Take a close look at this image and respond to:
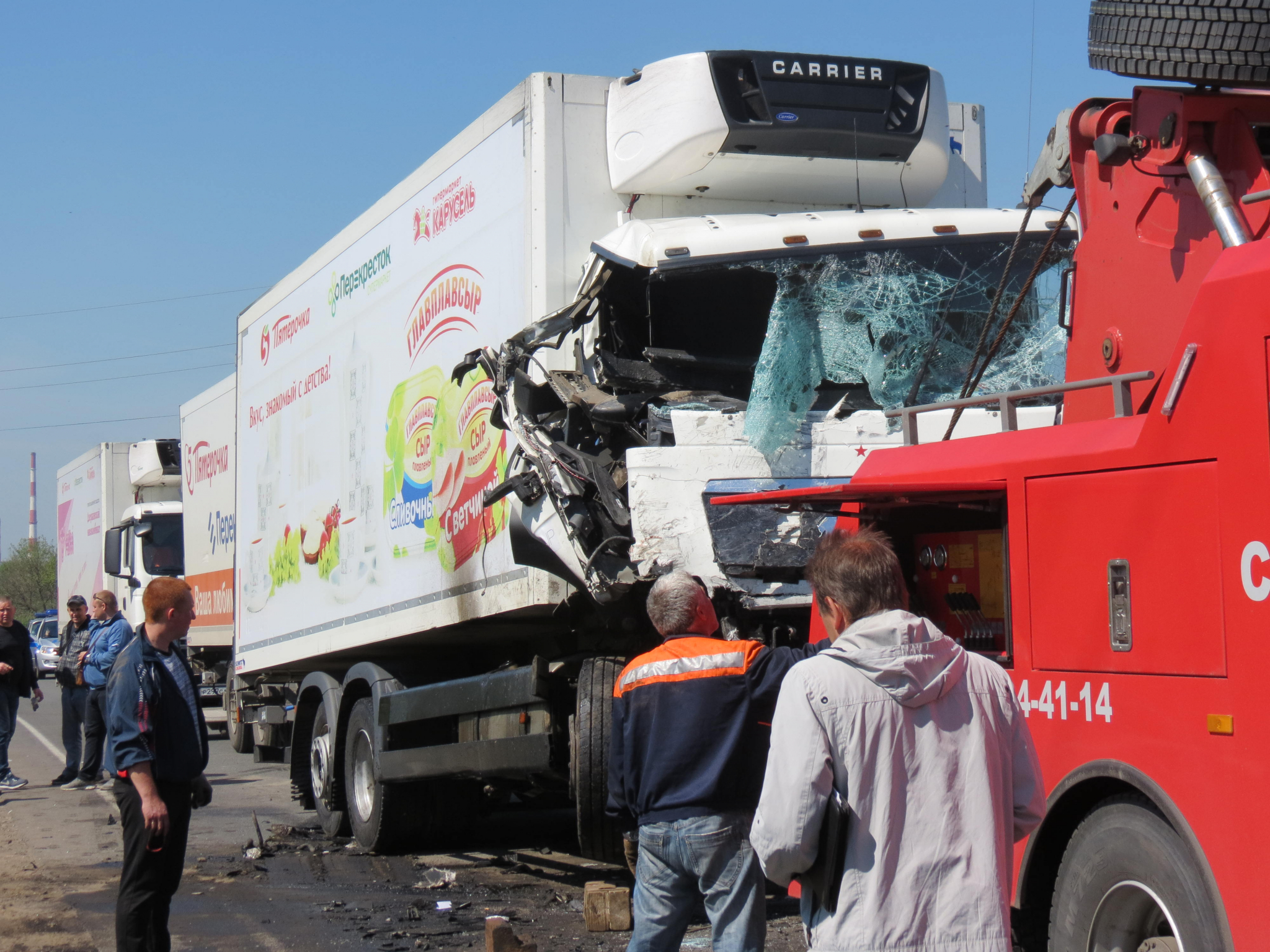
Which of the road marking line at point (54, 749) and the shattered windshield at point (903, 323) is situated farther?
the road marking line at point (54, 749)

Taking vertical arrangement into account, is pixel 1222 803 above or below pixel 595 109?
below

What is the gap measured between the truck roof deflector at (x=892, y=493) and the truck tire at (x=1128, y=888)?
0.99m

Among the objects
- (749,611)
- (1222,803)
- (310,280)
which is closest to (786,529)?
(749,611)

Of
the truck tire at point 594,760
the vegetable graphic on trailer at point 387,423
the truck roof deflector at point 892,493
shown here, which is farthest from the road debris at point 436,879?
the truck roof deflector at point 892,493

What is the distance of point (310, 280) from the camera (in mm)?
10422

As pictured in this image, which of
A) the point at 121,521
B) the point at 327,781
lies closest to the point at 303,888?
the point at 327,781

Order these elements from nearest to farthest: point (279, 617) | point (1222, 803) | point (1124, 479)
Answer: point (1222, 803)
point (1124, 479)
point (279, 617)

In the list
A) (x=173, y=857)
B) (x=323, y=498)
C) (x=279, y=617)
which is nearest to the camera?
(x=173, y=857)

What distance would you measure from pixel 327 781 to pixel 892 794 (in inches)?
302

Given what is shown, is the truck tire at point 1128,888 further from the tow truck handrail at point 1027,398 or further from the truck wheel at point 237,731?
the truck wheel at point 237,731

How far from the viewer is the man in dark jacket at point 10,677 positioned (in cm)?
1338

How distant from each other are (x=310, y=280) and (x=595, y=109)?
4036mm

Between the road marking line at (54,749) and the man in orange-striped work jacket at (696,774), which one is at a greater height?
the man in orange-striped work jacket at (696,774)

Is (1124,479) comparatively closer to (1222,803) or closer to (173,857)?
(1222,803)
